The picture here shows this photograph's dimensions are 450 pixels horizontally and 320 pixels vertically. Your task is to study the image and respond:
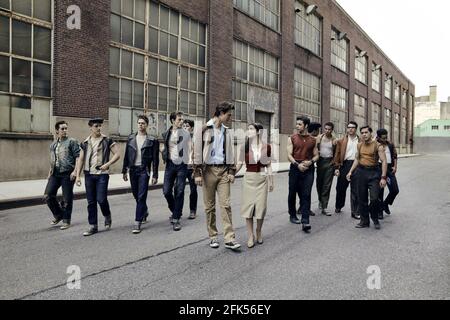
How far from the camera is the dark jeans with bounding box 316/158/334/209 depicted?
7730 millimetres

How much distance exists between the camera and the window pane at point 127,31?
50.7 feet

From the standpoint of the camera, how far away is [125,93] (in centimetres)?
1563

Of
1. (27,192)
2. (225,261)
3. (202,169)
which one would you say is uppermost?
(202,169)

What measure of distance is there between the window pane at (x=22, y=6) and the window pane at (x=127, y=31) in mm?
3778

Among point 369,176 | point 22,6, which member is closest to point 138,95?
point 22,6

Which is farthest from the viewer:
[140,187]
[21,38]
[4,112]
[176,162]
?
[21,38]

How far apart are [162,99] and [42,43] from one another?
5.69m

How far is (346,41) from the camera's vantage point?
37281 mm

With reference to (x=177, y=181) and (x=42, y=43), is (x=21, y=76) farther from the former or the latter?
(x=177, y=181)

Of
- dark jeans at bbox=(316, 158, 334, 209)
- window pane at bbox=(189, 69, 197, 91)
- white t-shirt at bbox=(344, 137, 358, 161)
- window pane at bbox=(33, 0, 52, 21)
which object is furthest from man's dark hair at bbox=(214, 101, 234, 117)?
window pane at bbox=(189, 69, 197, 91)

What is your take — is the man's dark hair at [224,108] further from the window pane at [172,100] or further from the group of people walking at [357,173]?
the window pane at [172,100]

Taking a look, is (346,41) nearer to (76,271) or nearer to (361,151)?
(361,151)
